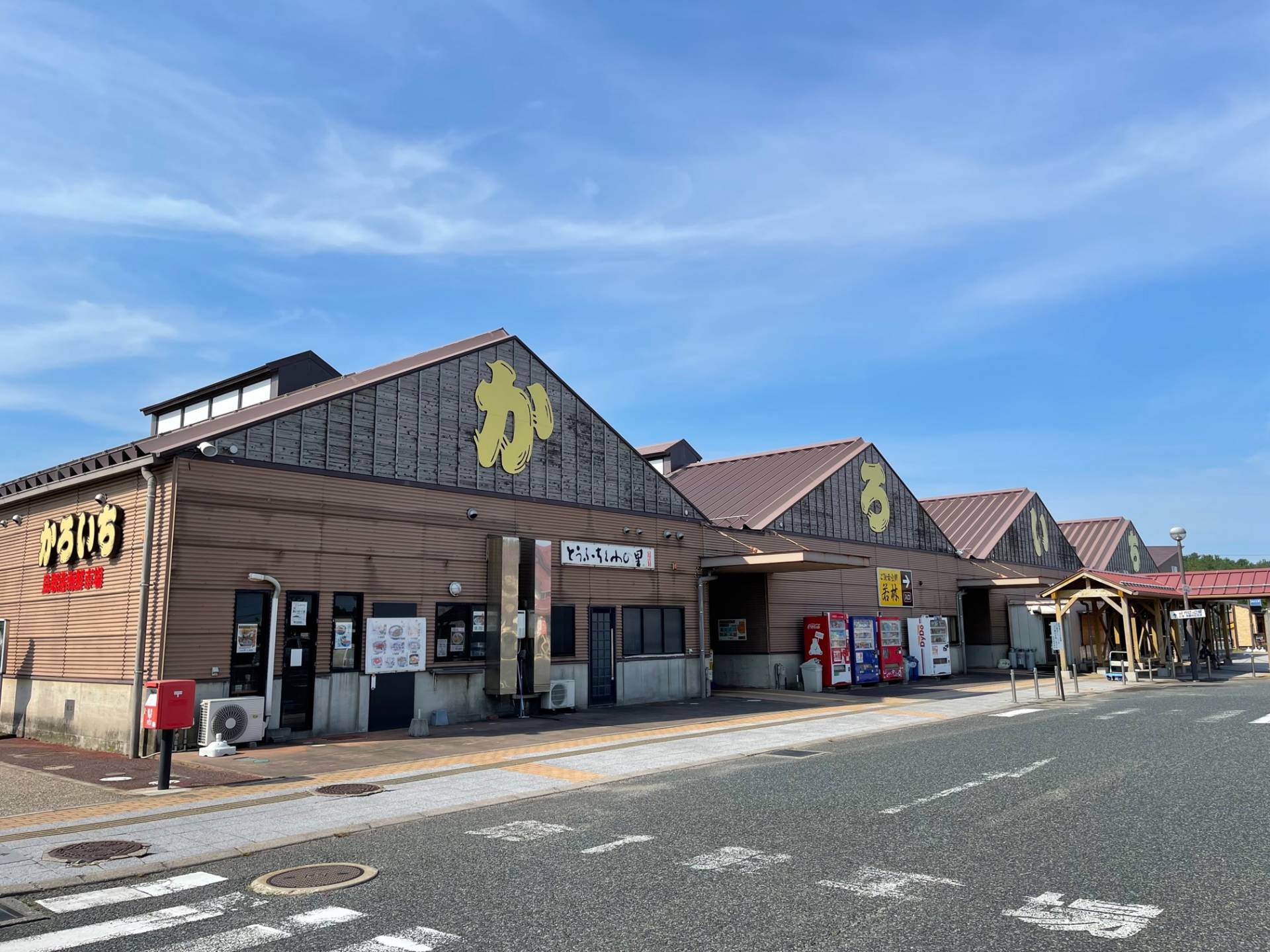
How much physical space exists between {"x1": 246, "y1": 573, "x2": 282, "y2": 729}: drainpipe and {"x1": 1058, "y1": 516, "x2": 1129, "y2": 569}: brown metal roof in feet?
173

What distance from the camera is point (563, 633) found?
22719 millimetres

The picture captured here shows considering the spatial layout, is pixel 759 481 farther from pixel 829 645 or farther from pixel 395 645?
pixel 395 645

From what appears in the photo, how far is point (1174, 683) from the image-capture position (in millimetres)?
33062

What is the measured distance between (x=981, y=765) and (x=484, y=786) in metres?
7.06

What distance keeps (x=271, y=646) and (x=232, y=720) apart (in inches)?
64.1

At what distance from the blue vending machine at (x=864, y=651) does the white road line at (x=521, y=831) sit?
2354 cm

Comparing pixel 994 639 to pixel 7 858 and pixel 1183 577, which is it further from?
pixel 7 858

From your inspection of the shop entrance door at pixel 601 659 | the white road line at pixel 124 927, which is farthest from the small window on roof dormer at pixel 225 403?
the white road line at pixel 124 927

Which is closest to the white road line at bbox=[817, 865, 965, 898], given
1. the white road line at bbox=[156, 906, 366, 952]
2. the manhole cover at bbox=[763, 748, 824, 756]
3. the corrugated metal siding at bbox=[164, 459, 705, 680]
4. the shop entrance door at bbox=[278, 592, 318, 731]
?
the white road line at bbox=[156, 906, 366, 952]

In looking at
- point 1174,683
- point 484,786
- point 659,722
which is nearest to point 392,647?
point 659,722

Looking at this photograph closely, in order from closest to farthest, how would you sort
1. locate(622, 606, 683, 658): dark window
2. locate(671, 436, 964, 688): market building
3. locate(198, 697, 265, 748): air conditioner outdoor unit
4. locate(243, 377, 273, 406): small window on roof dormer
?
locate(198, 697, 265, 748): air conditioner outdoor unit → locate(622, 606, 683, 658): dark window → locate(243, 377, 273, 406): small window on roof dormer → locate(671, 436, 964, 688): market building

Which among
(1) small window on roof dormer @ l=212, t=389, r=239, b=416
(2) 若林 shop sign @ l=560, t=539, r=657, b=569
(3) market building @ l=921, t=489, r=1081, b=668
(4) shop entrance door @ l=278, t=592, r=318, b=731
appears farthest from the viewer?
(3) market building @ l=921, t=489, r=1081, b=668

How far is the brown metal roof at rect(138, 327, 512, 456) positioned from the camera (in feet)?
55.9

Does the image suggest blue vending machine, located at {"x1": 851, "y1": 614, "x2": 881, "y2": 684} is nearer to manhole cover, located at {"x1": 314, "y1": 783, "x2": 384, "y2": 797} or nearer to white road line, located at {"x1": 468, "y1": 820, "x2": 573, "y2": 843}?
manhole cover, located at {"x1": 314, "y1": 783, "x2": 384, "y2": 797}
